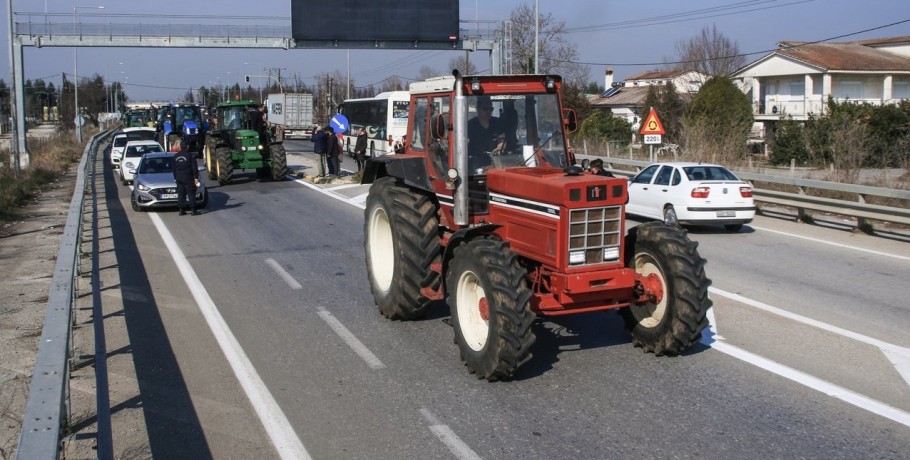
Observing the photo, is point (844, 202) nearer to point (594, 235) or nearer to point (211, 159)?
point (594, 235)

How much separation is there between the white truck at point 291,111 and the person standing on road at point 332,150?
1216 inches

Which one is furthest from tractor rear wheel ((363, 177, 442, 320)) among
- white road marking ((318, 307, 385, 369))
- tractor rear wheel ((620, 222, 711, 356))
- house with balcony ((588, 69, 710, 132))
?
house with balcony ((588, 69, 710, 132))

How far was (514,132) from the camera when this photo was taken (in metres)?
8.78

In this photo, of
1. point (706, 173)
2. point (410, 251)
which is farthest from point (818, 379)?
point (706, 173)

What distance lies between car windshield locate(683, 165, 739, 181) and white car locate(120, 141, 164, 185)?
17632 mm

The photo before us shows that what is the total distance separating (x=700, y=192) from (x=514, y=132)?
30.6ft

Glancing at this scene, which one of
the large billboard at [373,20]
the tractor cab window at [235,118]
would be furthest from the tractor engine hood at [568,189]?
the large billboard at [373,20]

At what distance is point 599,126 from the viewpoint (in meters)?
51.5

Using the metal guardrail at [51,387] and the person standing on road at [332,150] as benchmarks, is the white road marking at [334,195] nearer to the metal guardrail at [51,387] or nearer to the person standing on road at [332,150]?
the person standing on road at [332,150]

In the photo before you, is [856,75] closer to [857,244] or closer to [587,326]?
[857,244]

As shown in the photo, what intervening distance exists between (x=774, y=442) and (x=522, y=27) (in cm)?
4869

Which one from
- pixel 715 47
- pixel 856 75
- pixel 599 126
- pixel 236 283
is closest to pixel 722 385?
pixel 236 283

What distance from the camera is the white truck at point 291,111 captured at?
5975cm

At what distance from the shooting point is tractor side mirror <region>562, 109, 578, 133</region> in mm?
8789
